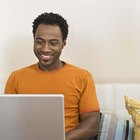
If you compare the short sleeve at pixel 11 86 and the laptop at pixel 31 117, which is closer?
the laptop at pixel 31 117

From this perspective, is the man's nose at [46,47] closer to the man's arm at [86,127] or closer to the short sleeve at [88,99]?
the short sleeve at [88,99]

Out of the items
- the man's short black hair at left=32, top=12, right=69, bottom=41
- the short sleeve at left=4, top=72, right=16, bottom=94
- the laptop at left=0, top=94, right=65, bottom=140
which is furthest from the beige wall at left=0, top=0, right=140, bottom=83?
the laptop at left=0, top=94, right=65, bottom=140

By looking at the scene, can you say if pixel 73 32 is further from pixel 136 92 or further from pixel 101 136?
pixel 101 136

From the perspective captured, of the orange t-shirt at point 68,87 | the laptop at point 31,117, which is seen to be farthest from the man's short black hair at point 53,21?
the laptop at point 31,117

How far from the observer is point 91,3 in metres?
1.90

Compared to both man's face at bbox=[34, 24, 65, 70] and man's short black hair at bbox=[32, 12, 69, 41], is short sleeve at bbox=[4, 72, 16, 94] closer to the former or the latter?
man's face at bbox=[34, 24, 65, 70]

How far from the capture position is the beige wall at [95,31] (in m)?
1.89

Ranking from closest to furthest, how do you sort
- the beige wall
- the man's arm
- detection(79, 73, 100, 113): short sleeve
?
the man's arm
detection(79, 73, 100, 113): short sleeve
the beige wall

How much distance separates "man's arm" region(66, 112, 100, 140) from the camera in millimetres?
1355

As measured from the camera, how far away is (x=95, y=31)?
1.90 m

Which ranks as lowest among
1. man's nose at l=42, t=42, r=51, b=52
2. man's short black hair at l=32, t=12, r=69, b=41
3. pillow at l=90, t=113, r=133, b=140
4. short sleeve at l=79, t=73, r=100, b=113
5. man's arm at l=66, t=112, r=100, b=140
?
pillow at l=90, t=113, r=133, b=140

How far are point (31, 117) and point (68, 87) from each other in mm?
694

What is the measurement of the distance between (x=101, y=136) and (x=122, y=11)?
0.87m

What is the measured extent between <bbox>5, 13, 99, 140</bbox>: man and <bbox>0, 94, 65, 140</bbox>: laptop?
0.64 meters
